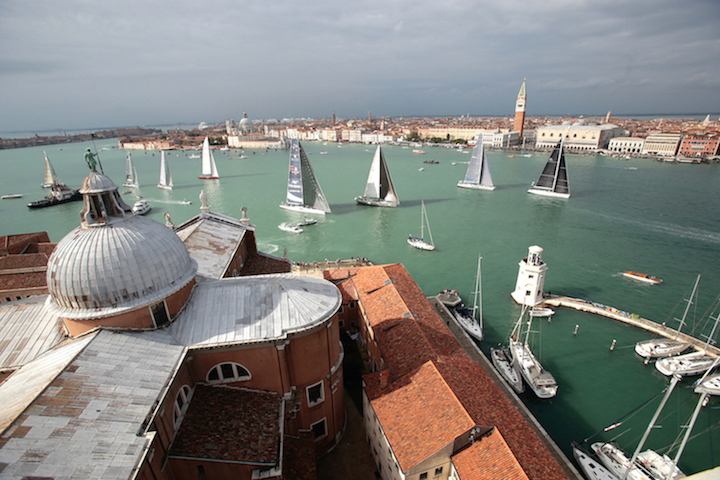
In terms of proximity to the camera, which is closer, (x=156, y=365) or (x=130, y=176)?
(x=156, y=365)

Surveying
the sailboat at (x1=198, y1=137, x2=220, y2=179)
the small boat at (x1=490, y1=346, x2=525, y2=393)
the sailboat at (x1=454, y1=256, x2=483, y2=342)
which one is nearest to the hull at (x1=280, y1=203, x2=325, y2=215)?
the sailboat at (x1=454, y1=256, x2=483, y2=342)

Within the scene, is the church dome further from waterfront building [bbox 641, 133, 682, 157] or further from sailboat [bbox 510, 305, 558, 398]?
waterfront building [bbox 641, 133, 682, 157]

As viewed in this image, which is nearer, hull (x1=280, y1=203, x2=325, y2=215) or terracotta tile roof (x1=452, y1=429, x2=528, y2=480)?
terracotta tile roof (x1=452, y1=429, x2=528, y2=480)

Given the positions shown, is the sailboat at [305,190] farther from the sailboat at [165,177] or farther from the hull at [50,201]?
the hull at [50,201]

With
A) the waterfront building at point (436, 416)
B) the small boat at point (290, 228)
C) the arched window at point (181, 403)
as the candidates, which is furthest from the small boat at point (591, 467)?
the small boat at point (290, 228)

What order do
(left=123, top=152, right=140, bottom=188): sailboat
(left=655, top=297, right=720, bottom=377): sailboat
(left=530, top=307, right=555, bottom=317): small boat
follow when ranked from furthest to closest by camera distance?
1. (left=123, top=152, right=140, bottom=188): sailboat
2. (left=530, top=307, right=555, bottom=317): small boat
3. (left=655, top=297, right=720, bottom=377): sailboat

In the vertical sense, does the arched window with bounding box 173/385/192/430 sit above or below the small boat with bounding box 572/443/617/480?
above

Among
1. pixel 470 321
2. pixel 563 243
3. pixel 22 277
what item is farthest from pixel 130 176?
pixel 563 243

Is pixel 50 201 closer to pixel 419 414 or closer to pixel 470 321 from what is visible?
pixel 470 321

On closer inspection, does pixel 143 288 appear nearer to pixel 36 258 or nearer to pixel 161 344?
pixel 161 344
